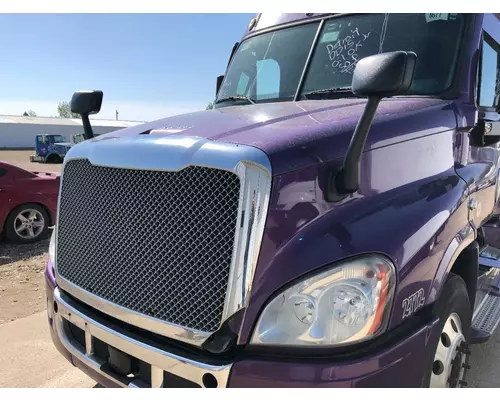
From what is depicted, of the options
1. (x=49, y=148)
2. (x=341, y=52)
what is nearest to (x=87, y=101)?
(x=341, y=52)

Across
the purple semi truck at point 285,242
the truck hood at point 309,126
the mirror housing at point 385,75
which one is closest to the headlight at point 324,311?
the purple semi truck at point 285,242

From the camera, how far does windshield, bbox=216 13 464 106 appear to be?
9.31 ft

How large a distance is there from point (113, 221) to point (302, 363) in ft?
3.76

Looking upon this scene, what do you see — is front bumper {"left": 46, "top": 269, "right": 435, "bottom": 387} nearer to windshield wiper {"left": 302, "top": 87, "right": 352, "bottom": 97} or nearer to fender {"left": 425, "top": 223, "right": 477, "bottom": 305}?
fender {"left": 425, "top": 223, "right": 477, "bottom": 305}

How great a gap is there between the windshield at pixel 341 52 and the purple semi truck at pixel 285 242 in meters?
0.03

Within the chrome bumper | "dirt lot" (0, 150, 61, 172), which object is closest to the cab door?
the chrome bumper

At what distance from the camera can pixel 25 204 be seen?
7.71 m

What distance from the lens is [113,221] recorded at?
7.39ft

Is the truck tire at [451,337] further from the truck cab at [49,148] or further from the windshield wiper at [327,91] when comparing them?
the truck cab at [49,148]

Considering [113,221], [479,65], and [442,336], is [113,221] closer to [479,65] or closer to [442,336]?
[442,336]

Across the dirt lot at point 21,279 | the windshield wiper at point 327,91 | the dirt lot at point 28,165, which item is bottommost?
the dirt lot at point 28,165

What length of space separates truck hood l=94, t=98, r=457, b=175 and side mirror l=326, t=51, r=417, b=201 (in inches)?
4.2

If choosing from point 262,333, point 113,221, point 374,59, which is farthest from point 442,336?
point 113,221

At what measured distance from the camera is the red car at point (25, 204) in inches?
295
